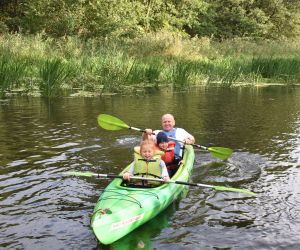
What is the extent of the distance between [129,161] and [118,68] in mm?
Result: 7988

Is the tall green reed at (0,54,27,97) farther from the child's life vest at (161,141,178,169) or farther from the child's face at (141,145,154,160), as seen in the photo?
the child's face at (141,145,154,160)

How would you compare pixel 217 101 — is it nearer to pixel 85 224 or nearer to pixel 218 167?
pixel 218 167

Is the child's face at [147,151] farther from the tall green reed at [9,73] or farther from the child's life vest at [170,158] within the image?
the tall green reed at [9,73]

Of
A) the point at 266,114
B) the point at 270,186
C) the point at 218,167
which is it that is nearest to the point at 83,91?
the point at 266,114

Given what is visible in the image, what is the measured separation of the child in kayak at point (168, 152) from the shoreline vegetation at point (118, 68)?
6865mm

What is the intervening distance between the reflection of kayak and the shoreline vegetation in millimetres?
8328

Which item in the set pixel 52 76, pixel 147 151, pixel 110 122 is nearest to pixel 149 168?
pixel 147 151

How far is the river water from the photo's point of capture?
4625 mm

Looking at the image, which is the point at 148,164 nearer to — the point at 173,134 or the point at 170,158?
the point at 170,158

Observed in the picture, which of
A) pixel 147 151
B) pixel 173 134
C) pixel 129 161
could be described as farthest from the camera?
pixel 129 161

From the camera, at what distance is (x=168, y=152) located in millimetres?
6746

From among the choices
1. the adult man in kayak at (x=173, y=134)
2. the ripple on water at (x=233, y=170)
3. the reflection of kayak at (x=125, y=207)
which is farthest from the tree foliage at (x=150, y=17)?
the reflection of kayak at (x=125, y=207)

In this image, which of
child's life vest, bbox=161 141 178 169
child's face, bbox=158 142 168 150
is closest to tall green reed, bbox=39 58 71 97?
child's life vest, bbox=161 141 178 169

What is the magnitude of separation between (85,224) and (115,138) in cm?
429
